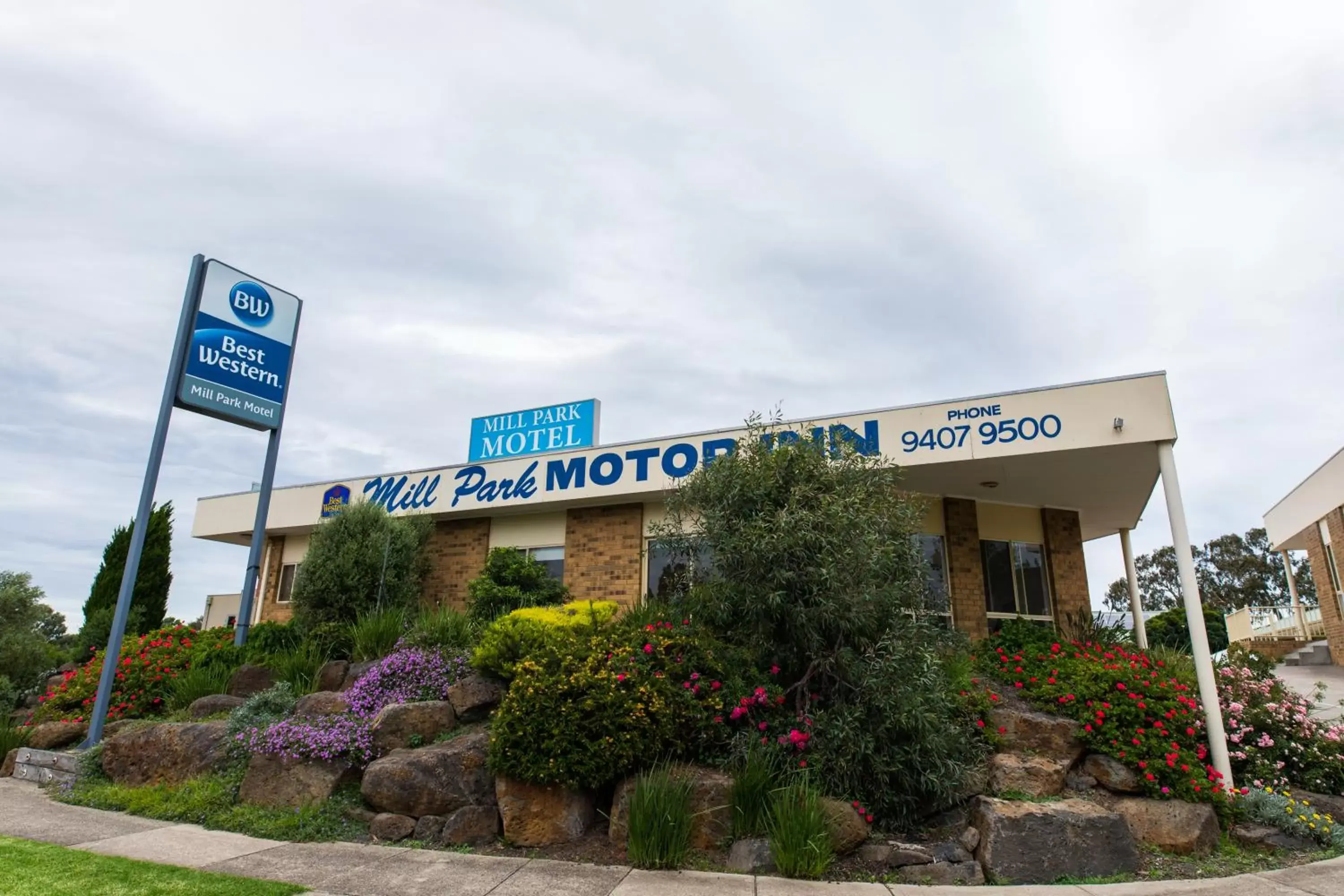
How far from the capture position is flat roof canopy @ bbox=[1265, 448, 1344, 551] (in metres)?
20.5

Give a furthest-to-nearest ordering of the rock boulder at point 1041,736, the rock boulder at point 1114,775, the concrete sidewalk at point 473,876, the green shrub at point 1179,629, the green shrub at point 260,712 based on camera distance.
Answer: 1. the green shrub at point 1179,629
2. the green shrub at point 260,712
3. the rock boulder at point 1041,736
4. the rock boulder at point 1114,775
5. the concrete sidewalk at point 473,876

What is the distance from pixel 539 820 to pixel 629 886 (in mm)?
1534

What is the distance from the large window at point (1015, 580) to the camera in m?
13.7

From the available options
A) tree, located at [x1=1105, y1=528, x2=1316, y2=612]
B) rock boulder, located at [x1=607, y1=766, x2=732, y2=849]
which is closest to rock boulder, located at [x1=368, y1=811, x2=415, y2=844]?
rock boulder, located at [x1=607, y1=766, x2=732, y2=849]

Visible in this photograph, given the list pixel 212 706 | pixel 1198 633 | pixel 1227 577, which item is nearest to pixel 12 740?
pixel 212 706

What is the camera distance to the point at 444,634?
11047 mm

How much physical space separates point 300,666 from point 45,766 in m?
3.05

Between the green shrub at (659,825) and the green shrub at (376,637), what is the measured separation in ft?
18.7

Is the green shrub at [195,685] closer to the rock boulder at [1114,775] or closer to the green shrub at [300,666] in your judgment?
the green shrub at [300,666]

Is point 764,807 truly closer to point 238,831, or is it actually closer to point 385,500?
point 238,831

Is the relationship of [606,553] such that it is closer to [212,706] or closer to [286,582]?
[212,706]

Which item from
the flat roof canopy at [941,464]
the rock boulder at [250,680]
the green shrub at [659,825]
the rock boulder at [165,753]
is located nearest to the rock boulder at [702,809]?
the green shrub at [659,825]

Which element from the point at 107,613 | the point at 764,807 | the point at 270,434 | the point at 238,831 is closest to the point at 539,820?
the point at 764,807

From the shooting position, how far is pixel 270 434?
13.3 m
